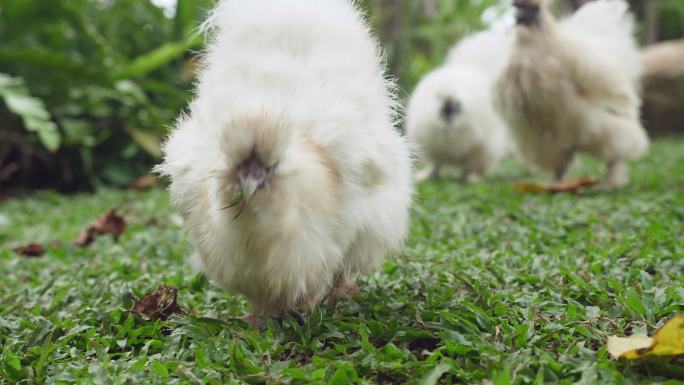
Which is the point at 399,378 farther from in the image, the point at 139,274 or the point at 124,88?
the point at 124,88

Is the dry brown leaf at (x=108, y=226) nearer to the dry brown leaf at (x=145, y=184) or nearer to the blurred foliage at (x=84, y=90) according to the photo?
the blurred foliage at (x=84, y=90)

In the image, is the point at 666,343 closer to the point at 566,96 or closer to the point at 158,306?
the point at 158,306

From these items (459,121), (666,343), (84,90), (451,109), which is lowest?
(459,121)

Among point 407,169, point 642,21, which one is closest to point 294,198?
point 407,169

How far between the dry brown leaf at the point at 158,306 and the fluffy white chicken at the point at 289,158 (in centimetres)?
26

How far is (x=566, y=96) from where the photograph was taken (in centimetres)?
525

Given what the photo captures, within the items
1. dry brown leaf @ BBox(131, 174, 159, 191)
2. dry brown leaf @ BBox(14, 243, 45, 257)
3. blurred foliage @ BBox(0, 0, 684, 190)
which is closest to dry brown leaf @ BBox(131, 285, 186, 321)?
dry brown leaf @ BBox(14, 243, 45, 257)

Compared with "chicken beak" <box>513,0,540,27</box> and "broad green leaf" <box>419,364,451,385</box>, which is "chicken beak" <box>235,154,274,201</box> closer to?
"broad green leaf" <box>419,364,451,385</box>

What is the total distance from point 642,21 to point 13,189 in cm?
1473

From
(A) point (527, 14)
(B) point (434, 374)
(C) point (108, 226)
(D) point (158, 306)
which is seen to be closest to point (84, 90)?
(C) point (108, 226)

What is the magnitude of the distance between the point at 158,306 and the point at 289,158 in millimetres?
1023

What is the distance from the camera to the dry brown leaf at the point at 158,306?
267cm

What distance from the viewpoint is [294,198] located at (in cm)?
207

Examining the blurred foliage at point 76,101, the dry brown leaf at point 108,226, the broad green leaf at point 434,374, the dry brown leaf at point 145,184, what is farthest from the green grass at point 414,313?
the blurred foliage at point 76,101
